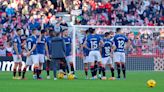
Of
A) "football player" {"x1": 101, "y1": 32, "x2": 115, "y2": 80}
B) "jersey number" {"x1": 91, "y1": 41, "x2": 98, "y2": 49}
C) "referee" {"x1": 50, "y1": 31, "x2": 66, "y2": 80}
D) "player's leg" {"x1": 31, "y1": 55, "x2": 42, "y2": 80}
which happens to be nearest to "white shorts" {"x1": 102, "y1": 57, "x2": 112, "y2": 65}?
"football player" {"x1": 101, "y1": 32, "x2": 115, "y2": 80}

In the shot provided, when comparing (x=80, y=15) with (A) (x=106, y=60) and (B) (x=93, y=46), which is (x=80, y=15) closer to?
(A) (x=106, y=60)

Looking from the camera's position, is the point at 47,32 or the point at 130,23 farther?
the point at 130,23

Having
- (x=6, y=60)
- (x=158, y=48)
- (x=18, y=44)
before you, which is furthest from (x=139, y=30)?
(x=18, y=44)

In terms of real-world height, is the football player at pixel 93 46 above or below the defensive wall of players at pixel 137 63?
above

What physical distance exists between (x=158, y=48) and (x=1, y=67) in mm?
8867

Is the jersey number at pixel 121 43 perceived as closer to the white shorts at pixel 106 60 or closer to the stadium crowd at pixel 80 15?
the white shorts at pixel 106 60

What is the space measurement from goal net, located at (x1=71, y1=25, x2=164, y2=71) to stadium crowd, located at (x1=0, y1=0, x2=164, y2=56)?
2.04 m

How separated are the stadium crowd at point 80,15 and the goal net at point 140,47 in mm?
2044

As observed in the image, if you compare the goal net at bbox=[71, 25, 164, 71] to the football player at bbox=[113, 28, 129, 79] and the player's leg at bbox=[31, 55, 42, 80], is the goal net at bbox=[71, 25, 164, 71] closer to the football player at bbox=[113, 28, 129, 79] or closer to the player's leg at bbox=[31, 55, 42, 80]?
the football player at bbox=[113, 28, 129, 79]

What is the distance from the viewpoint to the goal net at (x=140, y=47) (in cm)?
3559

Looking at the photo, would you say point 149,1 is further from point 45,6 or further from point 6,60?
point 6,60

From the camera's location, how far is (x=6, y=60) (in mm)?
35312

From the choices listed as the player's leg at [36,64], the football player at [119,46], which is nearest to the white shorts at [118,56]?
the football player at [119,46]

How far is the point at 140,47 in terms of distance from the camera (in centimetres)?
3572
